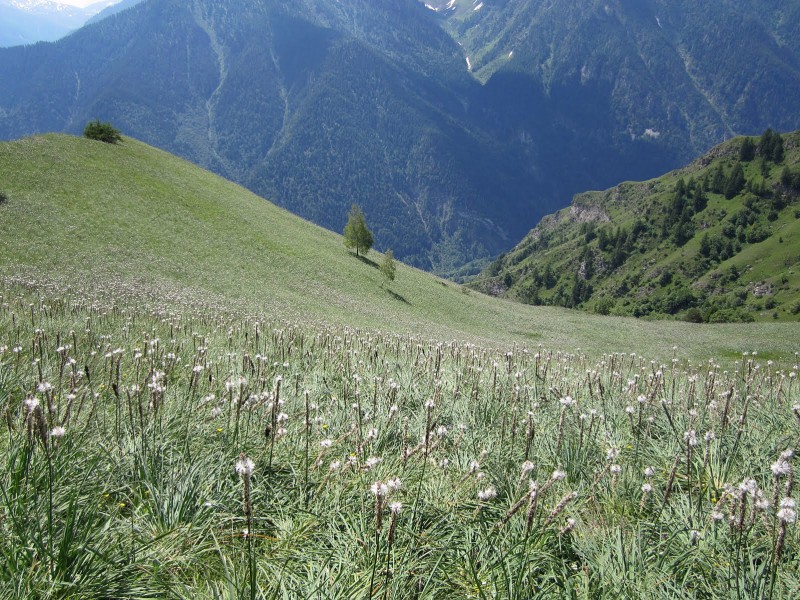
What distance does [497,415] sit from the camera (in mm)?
7203

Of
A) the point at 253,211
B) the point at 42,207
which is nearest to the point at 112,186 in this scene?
the point at 42,207

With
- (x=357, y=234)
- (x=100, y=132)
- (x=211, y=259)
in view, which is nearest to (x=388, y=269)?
(x=357, y=234)

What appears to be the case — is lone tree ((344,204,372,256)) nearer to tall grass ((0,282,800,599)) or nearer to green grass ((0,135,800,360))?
green grass ((0,135,800,360))

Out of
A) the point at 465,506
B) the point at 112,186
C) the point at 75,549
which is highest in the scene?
the point at 112,186

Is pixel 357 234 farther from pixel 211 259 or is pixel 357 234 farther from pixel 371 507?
pixel 371 507

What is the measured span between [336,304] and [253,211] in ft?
93.4

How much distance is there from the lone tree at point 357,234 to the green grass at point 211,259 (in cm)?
255

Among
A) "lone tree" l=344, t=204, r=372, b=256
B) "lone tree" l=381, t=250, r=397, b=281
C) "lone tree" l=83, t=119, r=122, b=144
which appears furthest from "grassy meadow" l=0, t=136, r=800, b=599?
"lone tree" l=83, t=119, r=122, b=144

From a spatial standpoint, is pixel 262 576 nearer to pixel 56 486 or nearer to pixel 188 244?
pixel 56 486

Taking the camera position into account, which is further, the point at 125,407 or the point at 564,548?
the point at 125,407

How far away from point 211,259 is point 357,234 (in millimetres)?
28836

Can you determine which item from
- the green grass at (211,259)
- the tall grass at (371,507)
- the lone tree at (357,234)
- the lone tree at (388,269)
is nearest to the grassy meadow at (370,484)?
the tall grass at (371,507)

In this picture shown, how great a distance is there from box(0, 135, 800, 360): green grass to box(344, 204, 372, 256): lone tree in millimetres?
2552

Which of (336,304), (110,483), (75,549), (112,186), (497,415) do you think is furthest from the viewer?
(112,186)
